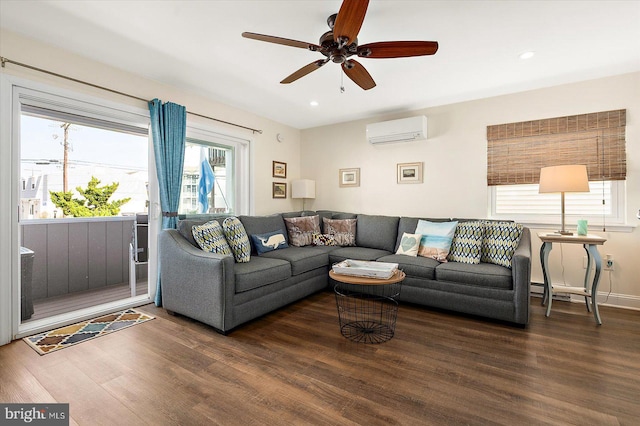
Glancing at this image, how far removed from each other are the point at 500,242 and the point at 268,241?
252 cm

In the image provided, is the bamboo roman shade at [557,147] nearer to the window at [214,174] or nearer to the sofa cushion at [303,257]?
the sofa cushion at [303,257]

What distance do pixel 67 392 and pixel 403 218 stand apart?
3.60 meters

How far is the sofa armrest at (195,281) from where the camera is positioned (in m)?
2.51

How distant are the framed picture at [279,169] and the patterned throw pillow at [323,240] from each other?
4.40 ft

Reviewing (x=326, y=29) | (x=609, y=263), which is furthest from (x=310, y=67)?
(x=609, y=263)

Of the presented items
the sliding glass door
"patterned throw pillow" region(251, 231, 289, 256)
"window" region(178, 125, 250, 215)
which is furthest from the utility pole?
"patterned throw pillow" region(251, 231, 289, 256)

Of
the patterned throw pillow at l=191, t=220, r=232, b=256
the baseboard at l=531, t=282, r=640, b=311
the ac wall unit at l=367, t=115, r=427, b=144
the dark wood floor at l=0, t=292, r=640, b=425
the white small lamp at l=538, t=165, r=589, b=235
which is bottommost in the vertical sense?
the dark wood floor at l=0, t=292, r=640, b=425

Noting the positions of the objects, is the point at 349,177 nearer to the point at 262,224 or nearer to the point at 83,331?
the point at 262,224

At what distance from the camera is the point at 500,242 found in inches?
122

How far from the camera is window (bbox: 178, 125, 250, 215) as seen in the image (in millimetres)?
3801

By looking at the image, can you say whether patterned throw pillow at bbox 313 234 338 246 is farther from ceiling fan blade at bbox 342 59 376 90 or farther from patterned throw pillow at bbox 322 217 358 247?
ceiling fan blade at bbox 342 59 376 90

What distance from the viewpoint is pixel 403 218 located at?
4074mm

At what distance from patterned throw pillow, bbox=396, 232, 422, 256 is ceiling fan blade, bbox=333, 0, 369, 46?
2301 mm

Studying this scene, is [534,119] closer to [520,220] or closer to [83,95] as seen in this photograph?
[520,220]
